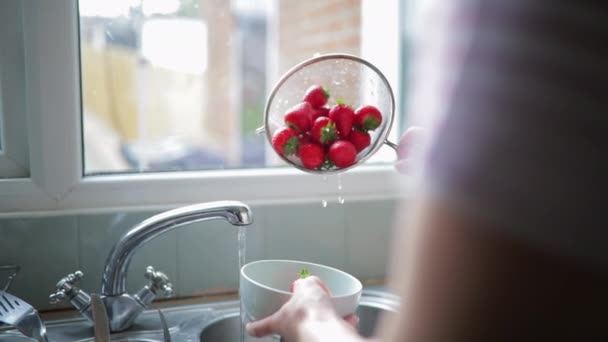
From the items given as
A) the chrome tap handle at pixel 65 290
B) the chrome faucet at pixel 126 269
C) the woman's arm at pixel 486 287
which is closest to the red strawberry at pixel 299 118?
the chrome faucet at pixel 126 269

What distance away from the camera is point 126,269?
102 centimetres

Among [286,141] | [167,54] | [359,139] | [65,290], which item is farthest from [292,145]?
[167,54]

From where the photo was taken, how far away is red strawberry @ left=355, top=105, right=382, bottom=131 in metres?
1.12

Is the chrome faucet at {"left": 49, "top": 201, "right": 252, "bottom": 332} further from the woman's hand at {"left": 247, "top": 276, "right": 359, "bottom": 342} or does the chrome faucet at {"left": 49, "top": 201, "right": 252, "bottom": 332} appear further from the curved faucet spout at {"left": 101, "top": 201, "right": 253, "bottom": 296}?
the woman's hand at {"left": 247, "top": 276, "right": 359, "bottom": 342}

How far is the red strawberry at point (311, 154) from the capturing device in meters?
1.07

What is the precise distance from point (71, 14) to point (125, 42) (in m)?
0.31

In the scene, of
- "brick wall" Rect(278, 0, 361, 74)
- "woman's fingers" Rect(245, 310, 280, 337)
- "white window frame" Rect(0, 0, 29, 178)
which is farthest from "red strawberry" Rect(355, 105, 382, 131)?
"white window frame" Rect(0, 0, 29, 178)

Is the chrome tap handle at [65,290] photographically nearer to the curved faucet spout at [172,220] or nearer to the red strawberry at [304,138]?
the curved faucet spout at [172,220]

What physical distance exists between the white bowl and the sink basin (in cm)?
11

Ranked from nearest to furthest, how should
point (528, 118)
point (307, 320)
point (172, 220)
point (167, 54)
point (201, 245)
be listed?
point (528, 118) → point (307, 320) → point (172, 220) → point (201, 245) → point (167, 54)

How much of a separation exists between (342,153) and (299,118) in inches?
3.9

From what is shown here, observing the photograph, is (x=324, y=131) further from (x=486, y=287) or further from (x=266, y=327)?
(x=486, y=287)

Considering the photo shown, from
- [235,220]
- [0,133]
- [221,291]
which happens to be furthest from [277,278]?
[0,133]

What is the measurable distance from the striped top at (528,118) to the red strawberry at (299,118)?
26.9 inches
